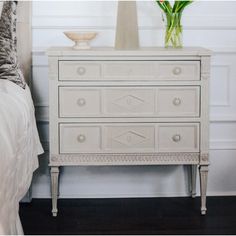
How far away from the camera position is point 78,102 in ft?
9.14

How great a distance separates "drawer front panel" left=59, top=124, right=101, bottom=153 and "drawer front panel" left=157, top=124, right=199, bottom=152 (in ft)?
1.04

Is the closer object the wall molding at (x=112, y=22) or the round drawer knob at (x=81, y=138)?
the round drawer knob at (x=81, y=138)

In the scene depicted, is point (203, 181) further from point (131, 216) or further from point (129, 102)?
point (129, 102)

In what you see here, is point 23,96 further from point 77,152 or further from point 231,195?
point 231,195

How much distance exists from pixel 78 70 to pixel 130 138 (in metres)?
0.43

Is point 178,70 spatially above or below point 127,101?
above

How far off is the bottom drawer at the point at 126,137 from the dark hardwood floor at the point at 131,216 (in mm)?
359

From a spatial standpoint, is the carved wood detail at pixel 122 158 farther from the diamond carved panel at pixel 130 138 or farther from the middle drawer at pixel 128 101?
the middle drawer at pixel 128 101

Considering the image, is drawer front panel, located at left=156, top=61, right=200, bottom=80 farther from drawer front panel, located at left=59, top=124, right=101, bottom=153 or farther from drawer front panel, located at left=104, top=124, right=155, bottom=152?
drawer front panel, located at left=59, top=124, right=101, bottom=153

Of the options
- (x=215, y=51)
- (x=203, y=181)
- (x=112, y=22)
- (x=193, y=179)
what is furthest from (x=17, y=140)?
(x=215, y=51)

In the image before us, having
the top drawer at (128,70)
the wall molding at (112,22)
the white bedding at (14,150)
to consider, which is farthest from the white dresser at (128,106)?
the wall molding at (112,22)

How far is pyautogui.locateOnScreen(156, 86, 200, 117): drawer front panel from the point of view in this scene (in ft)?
9.18

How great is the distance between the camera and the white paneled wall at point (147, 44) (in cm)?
318

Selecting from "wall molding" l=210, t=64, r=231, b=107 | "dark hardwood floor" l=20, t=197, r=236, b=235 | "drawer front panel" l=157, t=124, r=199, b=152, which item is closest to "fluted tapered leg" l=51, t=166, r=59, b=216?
"dark hardwood floor" l=20, t=197, r=236, b=235
